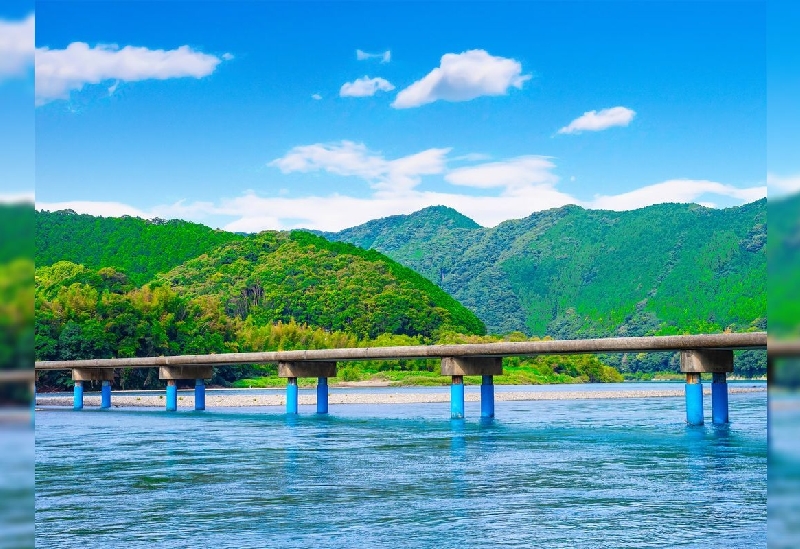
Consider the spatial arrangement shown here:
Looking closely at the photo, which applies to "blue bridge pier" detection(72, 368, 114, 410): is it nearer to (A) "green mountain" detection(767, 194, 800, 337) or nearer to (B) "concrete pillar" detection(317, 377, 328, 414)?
(B) "concrete pillar" detection(317, 377, 328, 414)

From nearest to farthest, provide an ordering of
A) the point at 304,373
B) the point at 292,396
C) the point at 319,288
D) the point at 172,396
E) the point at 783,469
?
the point at 783,469
the point at 304,373
the point at 292,396
the point at 172,396
the point at 319,288

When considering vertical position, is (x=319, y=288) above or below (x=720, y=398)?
above

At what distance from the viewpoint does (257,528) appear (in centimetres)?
1802

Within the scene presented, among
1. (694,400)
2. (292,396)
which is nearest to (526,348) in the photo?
(694,400)

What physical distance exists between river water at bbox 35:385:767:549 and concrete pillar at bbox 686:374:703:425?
0.53m

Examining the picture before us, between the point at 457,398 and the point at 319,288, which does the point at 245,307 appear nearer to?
the point at 319,288

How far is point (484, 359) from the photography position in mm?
50312

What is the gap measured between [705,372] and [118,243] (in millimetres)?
162693

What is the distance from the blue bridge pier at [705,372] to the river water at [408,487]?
0.72m

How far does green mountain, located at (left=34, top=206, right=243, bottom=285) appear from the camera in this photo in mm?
176000

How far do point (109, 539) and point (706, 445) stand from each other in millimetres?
22947

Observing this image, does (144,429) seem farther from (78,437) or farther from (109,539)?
(109,539)

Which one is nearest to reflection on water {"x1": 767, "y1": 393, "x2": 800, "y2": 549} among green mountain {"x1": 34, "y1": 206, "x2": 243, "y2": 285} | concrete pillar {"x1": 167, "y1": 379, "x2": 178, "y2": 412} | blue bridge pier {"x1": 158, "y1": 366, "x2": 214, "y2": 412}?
blue bridge pier {"x1": 158, "y1": 366, "x2": 214, "y2": 412}

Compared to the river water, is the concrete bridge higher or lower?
higher
